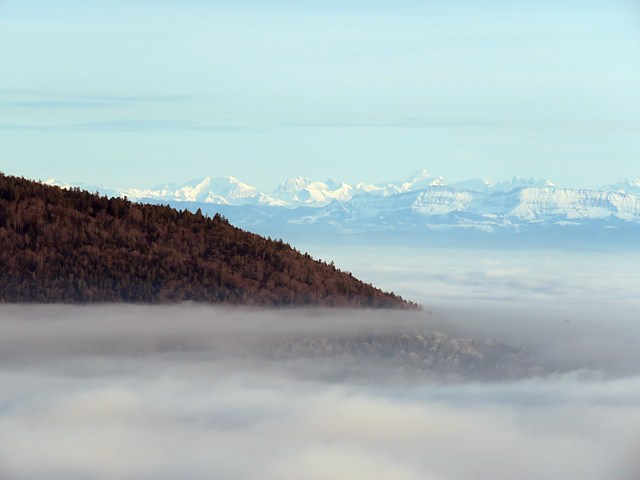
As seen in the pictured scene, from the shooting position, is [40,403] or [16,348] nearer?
[40,403]

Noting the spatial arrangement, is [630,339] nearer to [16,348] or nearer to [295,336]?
[295,336]

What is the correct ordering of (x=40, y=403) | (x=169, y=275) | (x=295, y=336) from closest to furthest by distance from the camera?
(x=40, y=403), (x=295, y=336), (x=169, y=275)

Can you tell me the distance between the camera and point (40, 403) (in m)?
63.3

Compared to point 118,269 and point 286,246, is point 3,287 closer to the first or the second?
point 118,269

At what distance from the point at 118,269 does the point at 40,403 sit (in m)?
27.8

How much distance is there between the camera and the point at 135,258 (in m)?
91.4

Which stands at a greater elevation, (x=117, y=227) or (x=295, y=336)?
(x=117, y=227)

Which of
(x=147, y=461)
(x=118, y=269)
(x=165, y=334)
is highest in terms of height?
(x=118, y=269)

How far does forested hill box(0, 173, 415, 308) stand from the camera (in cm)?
8862

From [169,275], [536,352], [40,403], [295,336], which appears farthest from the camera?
[536,352]

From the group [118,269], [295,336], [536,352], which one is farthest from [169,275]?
[536,352]

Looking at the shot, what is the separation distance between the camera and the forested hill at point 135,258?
3489 inches

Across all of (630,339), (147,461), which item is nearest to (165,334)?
(147,461)

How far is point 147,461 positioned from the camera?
5200 cm
